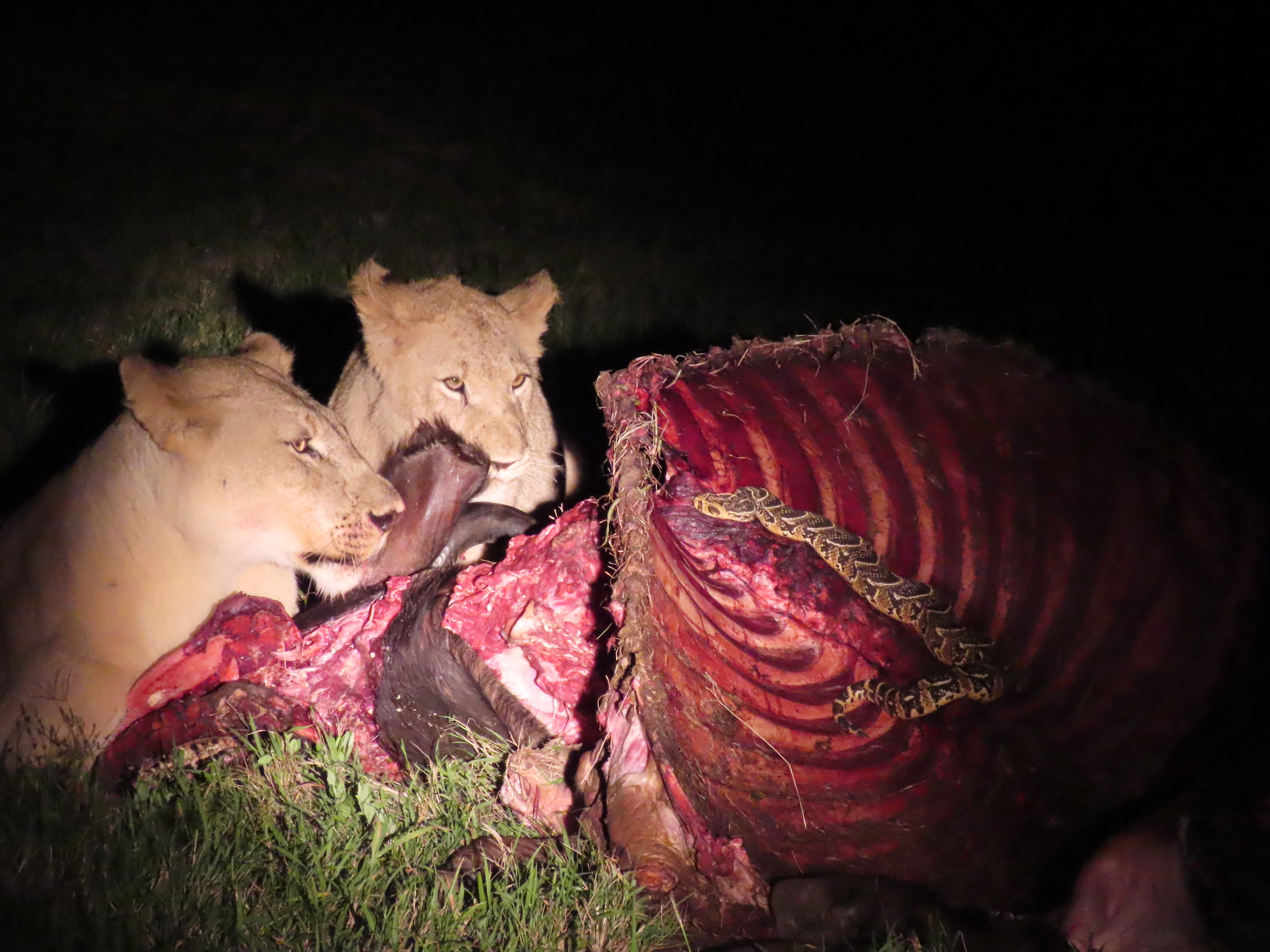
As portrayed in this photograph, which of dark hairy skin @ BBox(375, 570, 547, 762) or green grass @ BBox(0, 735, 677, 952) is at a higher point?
dark hairy skin @ BBox(375, 570, 547, 762)

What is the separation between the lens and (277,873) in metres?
3.38

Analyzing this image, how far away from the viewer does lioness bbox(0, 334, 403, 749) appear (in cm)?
363

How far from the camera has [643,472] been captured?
357cm

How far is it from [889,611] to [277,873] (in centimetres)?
250

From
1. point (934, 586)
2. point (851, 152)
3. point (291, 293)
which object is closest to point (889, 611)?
point (934, 586)

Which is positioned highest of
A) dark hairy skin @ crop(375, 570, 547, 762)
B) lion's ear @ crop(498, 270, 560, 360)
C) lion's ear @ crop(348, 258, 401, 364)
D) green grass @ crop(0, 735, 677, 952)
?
lion's ear @ crop(498, 270, 560, 360)

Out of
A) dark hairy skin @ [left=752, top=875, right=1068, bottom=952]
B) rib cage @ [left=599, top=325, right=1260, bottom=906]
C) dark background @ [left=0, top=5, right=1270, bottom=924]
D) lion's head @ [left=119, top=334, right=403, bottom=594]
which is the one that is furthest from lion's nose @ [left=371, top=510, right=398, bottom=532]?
dark background @ [left=0, top=5, right=1270, bottom=924]

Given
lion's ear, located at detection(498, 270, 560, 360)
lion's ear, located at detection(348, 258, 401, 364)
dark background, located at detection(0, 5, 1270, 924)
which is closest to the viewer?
lion's ear, located at detection(348, 258, 401, 364)

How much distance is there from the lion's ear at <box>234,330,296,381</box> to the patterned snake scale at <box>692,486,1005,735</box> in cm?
189

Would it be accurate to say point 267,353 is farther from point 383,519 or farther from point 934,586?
point 934,586

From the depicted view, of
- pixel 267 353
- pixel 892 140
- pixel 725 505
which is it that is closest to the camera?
pixel 725 505

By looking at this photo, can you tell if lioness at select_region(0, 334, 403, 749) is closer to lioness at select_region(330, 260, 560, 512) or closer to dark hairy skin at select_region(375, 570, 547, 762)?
dark hairy skin at select_region(375, 570, 547, 762)

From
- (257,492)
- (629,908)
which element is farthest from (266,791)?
(629,908)

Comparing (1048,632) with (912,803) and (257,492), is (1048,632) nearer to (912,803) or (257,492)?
(912,803)
